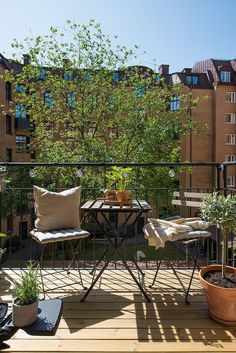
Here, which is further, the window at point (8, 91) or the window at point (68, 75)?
the window at point (8, 91)

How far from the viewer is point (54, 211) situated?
8.89 ft

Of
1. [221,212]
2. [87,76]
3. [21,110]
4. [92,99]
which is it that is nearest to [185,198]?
[221,212]

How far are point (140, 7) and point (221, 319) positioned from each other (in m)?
8.81

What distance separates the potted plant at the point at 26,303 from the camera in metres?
1.46

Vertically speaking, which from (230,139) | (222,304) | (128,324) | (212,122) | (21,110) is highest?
(212,122)

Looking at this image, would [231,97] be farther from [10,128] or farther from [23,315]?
[23,315]

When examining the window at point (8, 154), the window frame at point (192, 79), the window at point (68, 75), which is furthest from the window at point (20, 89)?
the window frame at point (192, 79)

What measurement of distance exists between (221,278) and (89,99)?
34.3 feet

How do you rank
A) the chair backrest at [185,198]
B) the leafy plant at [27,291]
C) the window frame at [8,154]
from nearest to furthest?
1. the leafy plant at [27,291]
2. the chair backrest at [185,198]
3. the window frame at [8,154]

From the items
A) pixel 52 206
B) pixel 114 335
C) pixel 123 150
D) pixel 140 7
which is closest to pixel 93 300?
pixel 114 335

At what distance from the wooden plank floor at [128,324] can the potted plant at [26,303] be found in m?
0.14

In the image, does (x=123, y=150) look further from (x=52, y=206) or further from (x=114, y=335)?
(x=114, y=335)

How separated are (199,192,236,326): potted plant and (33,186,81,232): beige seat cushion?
1.26 meters

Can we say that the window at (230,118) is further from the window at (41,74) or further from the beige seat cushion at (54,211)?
the beige seat cushion at (54,211)
